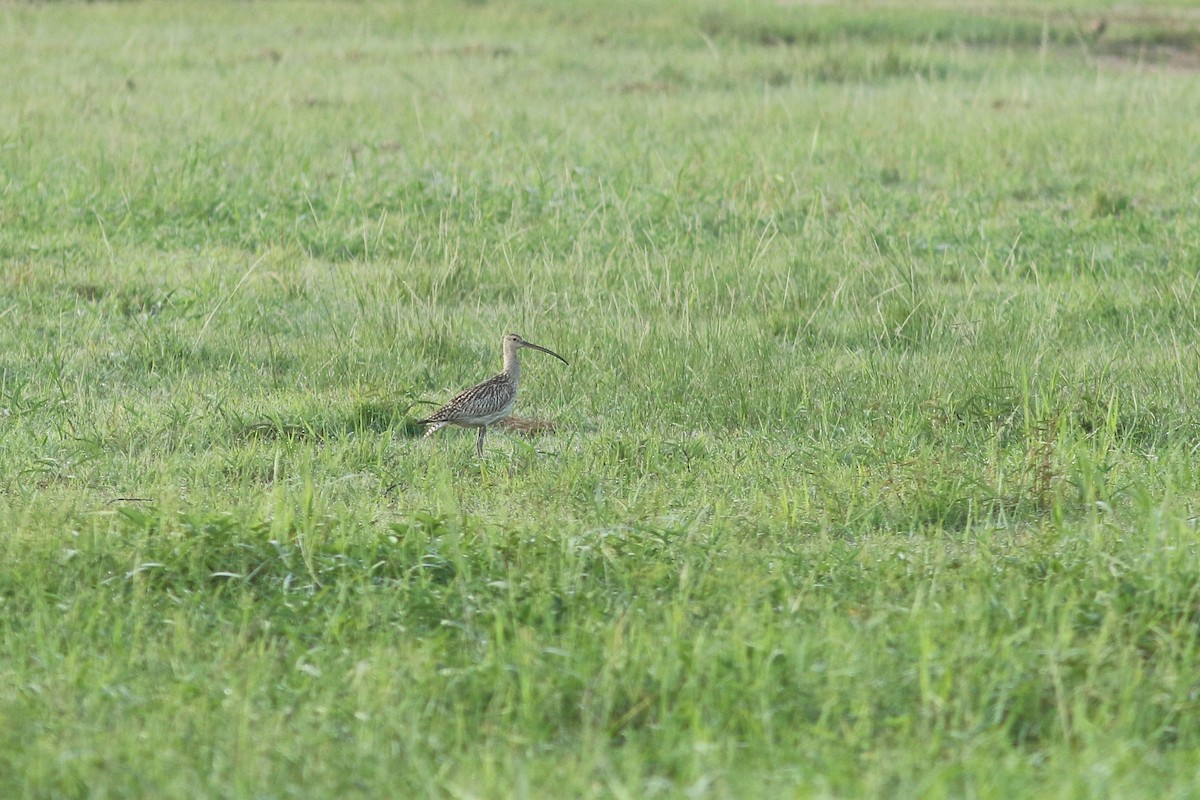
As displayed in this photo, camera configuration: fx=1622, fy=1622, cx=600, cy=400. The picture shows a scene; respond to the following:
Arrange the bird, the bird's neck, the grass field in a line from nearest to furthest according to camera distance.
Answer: the grass field, the bird, the bird's neck

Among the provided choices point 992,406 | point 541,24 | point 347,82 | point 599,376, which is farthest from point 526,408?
point 541,24

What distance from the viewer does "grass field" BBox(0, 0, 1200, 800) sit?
3867 millimetres

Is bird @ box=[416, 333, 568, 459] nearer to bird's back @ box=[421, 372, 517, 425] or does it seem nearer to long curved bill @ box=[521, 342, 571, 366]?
bird's back @ box=[421, 372, 517, 425]

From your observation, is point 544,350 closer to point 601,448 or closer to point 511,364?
point 511,364

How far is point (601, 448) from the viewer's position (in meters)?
6.32

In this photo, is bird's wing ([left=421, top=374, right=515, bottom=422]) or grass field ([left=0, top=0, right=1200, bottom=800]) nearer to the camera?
grass field ([left=0, top=0, right=1200, bottom=800])

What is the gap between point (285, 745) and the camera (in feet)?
12.2

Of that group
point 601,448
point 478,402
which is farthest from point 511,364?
point 601,448

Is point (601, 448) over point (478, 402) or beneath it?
beneath

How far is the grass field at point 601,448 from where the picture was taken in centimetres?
387

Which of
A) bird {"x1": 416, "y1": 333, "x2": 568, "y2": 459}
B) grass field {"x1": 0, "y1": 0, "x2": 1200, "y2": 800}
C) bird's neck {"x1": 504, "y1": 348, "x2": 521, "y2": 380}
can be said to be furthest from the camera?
bird's neck {"x1": 504, "y1": 348, "x2": 521, "y2": 380}

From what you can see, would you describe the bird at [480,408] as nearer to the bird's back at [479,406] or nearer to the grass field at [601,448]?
the bird's back at [479,406]

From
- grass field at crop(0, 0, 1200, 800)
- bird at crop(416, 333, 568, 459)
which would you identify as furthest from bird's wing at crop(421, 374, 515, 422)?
grass field at crop(0, 0, 1200, 800)

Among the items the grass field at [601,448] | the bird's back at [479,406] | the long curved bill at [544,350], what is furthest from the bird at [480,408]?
the long curved bill at [544,350]
